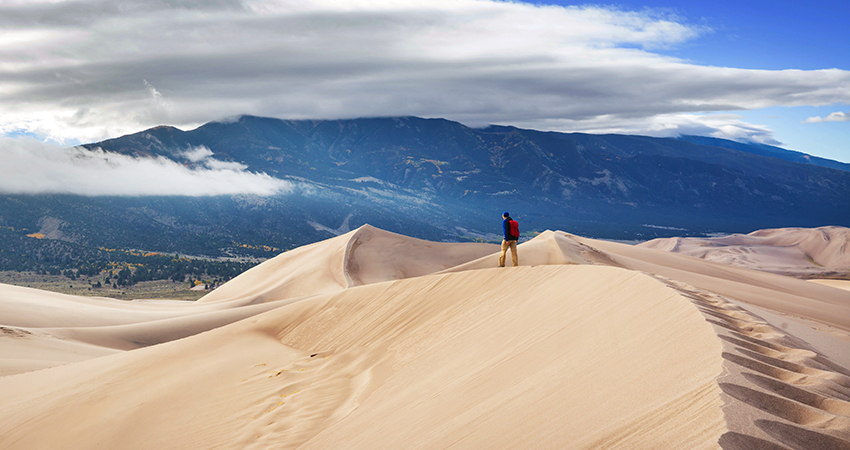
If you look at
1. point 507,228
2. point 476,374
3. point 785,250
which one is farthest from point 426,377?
point 785,250

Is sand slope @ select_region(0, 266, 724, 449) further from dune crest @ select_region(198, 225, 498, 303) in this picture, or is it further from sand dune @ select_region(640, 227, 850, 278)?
sand dune @ select_region(640, 227, 850, 278)

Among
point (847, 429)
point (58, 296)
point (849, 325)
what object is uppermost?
point (847, 429)

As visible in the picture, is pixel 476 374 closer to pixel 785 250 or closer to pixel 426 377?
pixel 426 377

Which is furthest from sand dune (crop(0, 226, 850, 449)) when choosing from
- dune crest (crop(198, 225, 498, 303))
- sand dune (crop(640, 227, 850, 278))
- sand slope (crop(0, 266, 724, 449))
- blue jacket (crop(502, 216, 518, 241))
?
sand dune (crop(640, 227, 850, 278))

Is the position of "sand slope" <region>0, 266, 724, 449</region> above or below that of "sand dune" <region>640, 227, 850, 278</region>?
above

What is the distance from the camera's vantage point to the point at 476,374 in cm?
718

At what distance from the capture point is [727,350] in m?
5.01

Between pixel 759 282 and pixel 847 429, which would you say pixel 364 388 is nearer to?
pixel 847 429

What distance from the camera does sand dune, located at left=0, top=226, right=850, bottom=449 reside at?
4.20m

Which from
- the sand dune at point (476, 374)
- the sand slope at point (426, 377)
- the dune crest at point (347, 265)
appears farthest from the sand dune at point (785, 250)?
the sand slope at point (426, 377)

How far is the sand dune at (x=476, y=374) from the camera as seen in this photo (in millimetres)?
4203

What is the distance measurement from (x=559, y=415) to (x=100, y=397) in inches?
368

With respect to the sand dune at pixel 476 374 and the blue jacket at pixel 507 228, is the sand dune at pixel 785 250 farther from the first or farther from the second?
the sand dune at pixel 476 374

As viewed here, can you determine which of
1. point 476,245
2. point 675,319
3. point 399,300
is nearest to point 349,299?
point 399,300
